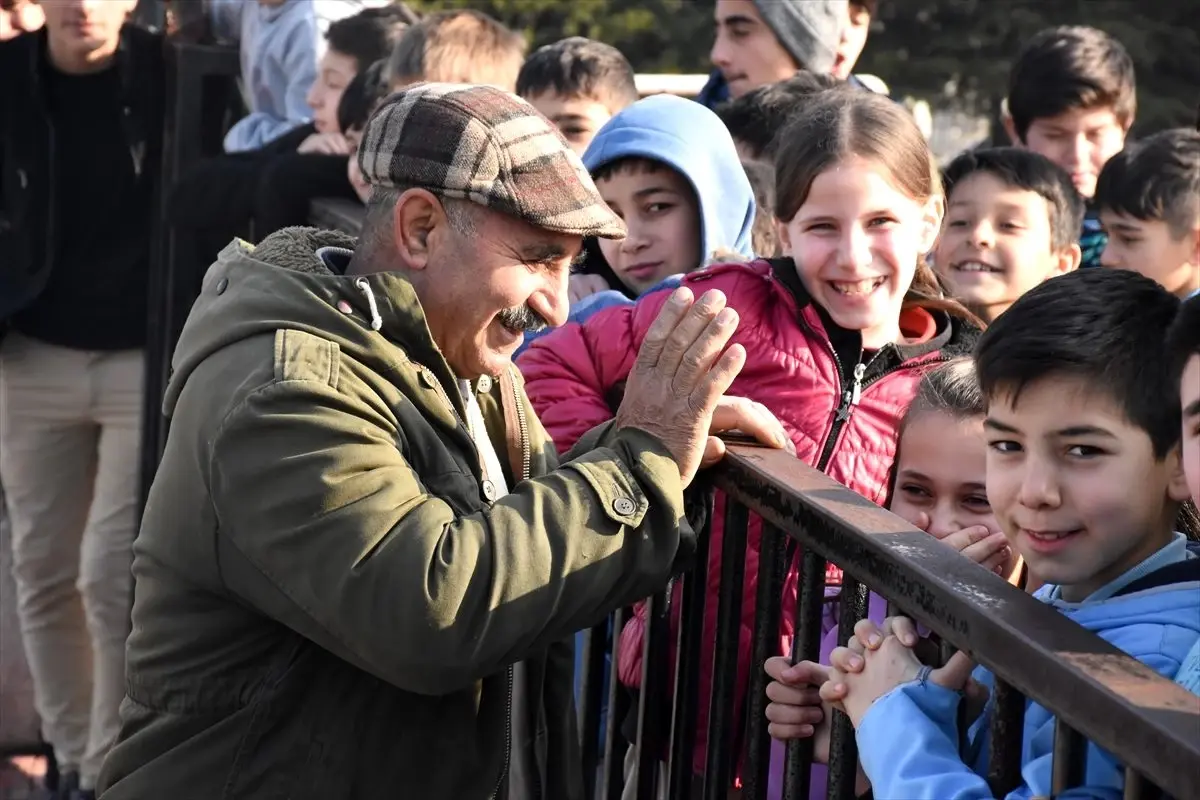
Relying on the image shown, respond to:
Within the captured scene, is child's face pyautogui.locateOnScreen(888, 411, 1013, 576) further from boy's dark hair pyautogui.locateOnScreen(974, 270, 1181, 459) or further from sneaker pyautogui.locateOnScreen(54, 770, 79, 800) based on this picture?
sneaker pyautogui.locateOnScreen(54, 770, 79, 800)

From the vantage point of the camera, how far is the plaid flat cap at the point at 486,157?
8.30 feet

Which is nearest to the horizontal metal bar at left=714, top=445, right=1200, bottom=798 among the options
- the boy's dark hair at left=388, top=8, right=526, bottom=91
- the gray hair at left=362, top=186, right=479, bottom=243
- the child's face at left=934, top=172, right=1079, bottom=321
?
the gray hair at left=362, top=186, right=479, bottom=243

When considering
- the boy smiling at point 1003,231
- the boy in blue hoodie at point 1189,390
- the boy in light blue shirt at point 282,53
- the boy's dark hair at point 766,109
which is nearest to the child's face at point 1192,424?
the boy in blue hoodie at point 1189,390

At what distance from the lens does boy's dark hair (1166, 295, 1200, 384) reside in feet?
6.41

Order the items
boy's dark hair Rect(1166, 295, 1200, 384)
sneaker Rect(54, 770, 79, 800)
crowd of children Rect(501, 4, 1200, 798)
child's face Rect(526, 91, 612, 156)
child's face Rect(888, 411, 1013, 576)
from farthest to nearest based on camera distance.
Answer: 1. sneaker Rect(54, 770, 79, 800)
2. child's face Rect(526, 91, 612, 156)
3. child's face Rect(888, 411, 1013, 576)
4. crowd of children Rect(501, 4, 1200, 798)
5. boy's dark hair Rect(1166, 295, 1200, 384)

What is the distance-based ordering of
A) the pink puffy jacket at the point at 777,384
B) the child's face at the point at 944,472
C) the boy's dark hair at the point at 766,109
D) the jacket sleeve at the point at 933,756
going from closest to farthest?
1. the jacket sleeve at the point at 933,756
2. the child's face at the point at 944,472
3. the pink puffy jacket at the point at 777,384
4. the boy's dark hair at the point at 766,109

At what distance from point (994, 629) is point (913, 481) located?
1183 millimetres

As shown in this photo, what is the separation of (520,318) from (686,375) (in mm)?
299

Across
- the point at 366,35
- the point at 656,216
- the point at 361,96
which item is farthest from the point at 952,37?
the point at 656,216

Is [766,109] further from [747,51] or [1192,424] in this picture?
[1192,424]

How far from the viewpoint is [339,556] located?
2.26 metres

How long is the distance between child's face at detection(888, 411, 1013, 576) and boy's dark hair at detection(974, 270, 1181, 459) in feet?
2.16

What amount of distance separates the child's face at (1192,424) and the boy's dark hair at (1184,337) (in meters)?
0.02

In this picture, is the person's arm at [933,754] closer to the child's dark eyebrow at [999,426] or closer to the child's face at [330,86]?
the child's dark eyebrow at [999,426]
